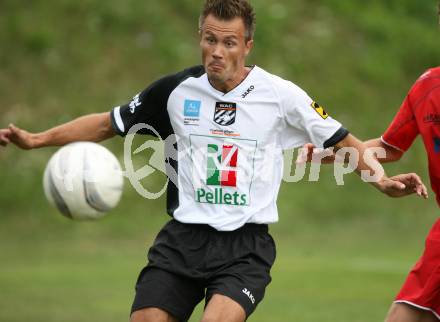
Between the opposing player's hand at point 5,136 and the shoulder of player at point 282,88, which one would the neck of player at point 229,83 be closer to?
the shoulder of player at point 282,88

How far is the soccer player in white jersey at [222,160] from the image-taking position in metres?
5.39

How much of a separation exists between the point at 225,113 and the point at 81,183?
3.35 ft

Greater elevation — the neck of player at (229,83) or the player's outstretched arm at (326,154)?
the neck of player at (229,83)

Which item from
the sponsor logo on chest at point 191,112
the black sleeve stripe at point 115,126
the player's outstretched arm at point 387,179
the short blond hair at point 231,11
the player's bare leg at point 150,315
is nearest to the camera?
the player's bare leg at point 150,315

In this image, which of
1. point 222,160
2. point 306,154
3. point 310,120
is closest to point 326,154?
point 306,154

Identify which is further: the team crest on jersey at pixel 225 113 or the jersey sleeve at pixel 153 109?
the jersey sleeve at pixel 153 109

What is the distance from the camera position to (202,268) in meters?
5.39

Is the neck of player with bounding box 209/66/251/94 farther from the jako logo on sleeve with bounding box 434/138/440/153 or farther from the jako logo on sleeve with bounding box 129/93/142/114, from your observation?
the jako logo on sleeve with bounding box 434/138/440/153

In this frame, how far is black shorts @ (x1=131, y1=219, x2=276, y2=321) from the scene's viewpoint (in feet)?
17.3

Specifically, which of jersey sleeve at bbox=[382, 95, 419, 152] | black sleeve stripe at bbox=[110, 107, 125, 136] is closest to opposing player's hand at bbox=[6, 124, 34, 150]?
black sleeve stripe at bbox=[110, 107, 125, 136]

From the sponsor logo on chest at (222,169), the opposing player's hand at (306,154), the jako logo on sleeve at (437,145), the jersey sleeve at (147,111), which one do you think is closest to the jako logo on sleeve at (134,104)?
the jersey sleeve at (147,111)

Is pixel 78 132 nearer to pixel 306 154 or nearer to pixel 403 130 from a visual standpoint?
pixel 306 154

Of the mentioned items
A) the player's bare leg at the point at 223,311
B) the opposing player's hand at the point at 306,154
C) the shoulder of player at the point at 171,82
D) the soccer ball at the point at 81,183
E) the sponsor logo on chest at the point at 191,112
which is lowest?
the player's bare leg at the point at 223,311

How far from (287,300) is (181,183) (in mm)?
5151
